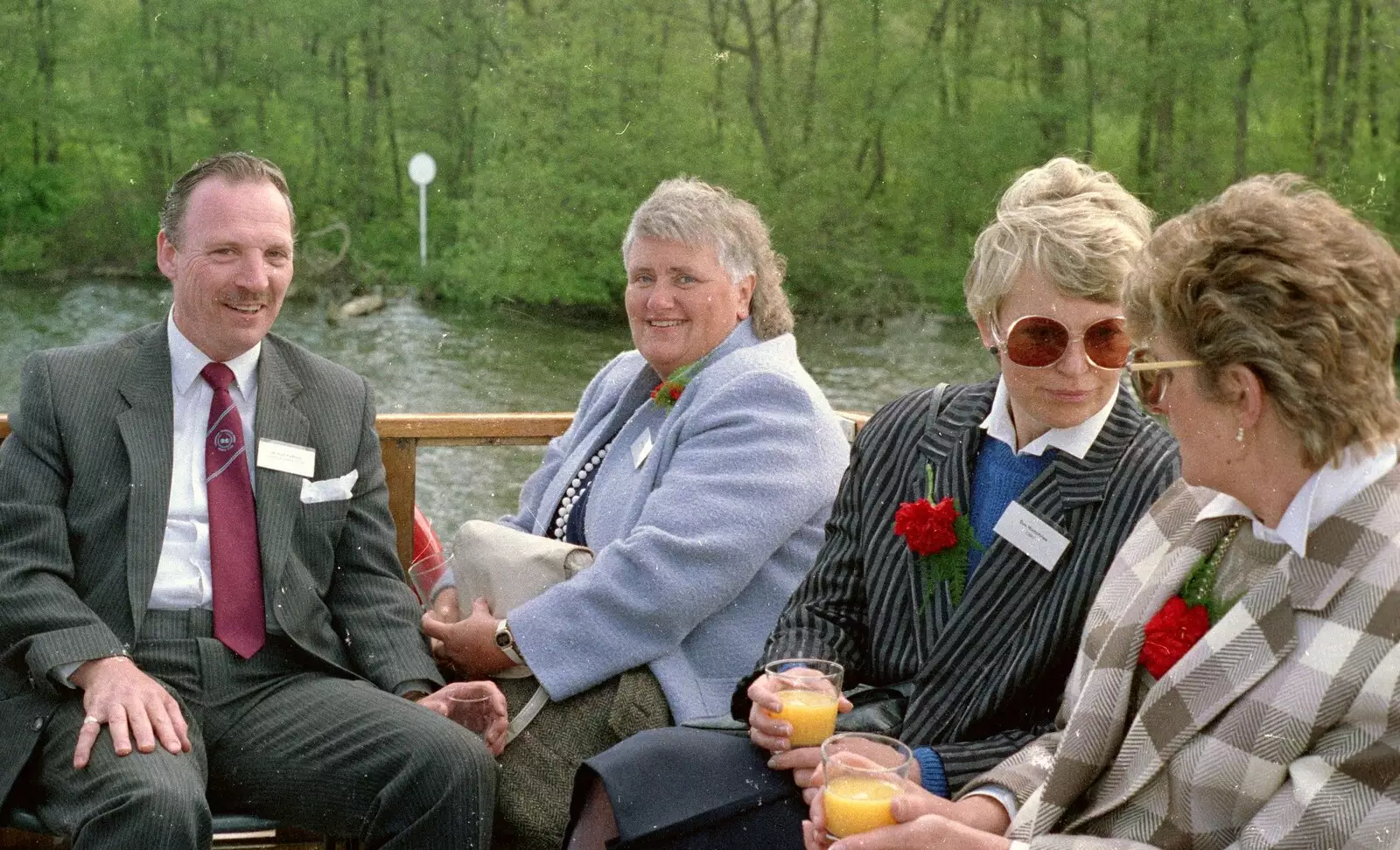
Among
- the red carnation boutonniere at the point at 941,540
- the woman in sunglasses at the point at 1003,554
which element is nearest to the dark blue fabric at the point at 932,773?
the woman in sunglasses at the point at 1003,554

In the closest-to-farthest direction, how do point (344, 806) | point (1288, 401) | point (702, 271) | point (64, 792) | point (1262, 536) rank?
point (1288, 401)
point (1262, 536)
point (64, 792)
point (344, 806)
point (702, 271)

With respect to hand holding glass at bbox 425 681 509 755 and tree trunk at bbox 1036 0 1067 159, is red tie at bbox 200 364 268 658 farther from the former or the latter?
tree trunk at bbox 1036 0 1067 159

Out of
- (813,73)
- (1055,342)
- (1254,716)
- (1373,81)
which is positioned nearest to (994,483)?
(1055,342)

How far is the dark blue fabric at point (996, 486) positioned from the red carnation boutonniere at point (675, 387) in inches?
33.3

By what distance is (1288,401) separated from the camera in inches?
54.1

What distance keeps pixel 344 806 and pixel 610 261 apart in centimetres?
275

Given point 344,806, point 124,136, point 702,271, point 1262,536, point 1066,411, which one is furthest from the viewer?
point 124,136

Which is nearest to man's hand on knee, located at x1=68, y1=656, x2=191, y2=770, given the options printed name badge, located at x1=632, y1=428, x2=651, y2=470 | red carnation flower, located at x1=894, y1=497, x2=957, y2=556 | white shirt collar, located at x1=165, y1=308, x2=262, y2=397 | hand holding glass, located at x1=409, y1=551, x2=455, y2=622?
white shirt collar, located at x1=165, y1=308, x2=262, y2=397

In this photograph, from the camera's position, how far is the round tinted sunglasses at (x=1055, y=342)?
1946 millimetres

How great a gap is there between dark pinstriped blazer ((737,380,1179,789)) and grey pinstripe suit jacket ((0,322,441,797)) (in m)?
0.88

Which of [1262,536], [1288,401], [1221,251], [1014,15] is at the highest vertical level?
[1014,15]

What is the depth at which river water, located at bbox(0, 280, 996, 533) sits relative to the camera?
14.7ft

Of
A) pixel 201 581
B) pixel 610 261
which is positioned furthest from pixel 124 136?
pixel 201 581

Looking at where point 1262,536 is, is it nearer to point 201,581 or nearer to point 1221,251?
point 1221,251
